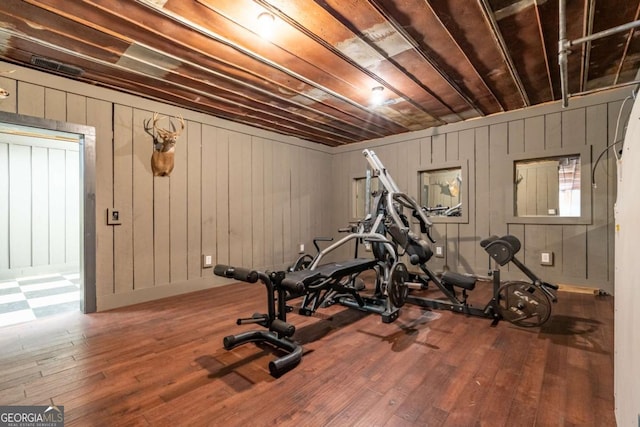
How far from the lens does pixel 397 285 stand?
9.34 feet

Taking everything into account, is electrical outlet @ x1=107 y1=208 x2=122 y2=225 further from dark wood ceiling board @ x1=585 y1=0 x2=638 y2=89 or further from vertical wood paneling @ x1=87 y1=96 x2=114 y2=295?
dark wood ceiling board @ x1=585 y1=0 x2=638 y2=89

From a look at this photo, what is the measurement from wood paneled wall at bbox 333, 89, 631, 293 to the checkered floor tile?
5.30 metres

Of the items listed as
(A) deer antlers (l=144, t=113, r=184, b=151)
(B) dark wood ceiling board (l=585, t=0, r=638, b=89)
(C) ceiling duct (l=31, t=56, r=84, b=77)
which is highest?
(B) dark wood ceiling board (l=585, t=0, r=638, b=89)

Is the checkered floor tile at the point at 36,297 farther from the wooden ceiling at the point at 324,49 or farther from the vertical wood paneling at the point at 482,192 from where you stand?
the vertical wood paneling at the point at 482,192

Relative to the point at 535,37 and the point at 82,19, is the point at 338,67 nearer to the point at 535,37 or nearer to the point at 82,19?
the point at 535,37

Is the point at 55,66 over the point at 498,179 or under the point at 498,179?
over

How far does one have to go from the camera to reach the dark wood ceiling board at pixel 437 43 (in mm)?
2117

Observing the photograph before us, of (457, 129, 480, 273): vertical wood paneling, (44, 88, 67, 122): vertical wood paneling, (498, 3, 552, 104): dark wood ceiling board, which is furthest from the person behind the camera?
(457, 129, 480, 273): vertical wood paneling

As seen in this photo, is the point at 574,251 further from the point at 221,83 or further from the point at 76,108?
the point at 76,108

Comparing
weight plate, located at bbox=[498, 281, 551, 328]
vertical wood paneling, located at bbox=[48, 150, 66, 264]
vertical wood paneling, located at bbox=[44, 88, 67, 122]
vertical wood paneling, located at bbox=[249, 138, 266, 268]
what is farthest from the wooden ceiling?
vertical wood paneling, located at bbox=[48, 150, 66, 264]

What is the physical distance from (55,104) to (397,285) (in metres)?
3.98

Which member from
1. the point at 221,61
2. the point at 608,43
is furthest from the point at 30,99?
the point at 608,43

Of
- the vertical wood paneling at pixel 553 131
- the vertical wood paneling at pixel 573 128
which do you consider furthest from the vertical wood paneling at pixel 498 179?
the vertical wood paneling at pixel 573 128

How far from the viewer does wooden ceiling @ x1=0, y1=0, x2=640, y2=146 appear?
83.3 inches
